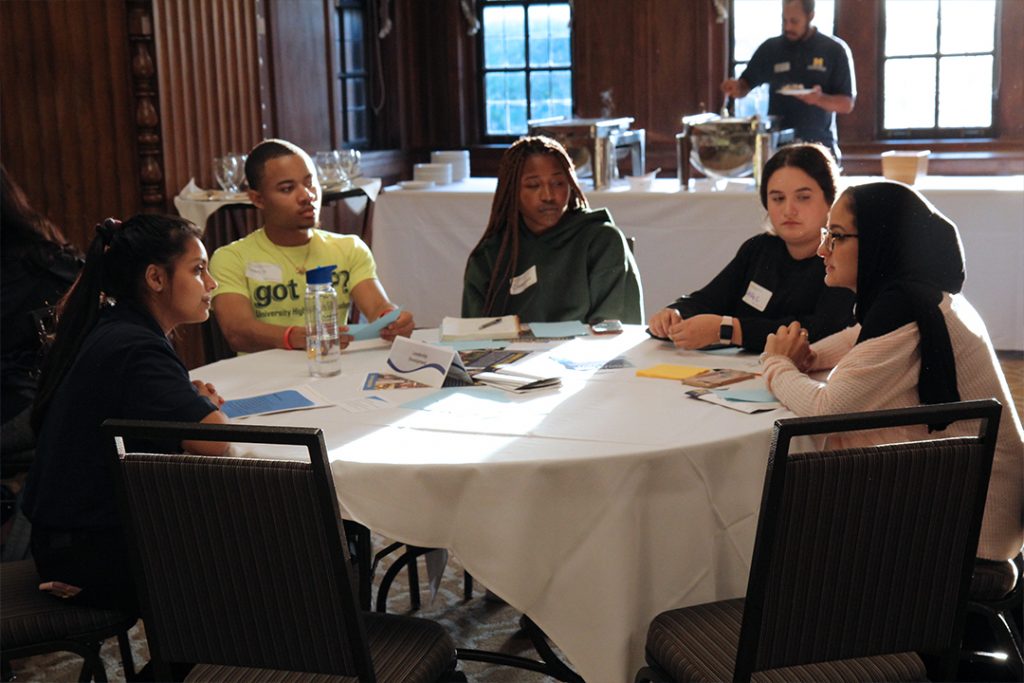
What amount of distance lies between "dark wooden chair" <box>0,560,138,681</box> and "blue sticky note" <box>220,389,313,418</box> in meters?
0.43

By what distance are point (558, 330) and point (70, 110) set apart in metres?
3.27

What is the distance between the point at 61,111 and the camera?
5.18 metres

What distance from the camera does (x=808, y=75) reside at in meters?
6.27

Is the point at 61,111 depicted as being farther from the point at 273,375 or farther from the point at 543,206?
the point at 273,375

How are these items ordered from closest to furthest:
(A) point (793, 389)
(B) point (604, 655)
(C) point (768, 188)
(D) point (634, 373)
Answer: (B) point (604, 655) → (A) point (793, 389) → (D) point (634, 373) → (C) point (768, 188)

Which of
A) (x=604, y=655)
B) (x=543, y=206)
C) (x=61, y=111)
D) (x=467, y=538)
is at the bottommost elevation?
(x=604, y=655)

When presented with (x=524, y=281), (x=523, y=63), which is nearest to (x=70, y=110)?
(x=524, y=281)

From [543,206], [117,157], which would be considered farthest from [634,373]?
[117,157]

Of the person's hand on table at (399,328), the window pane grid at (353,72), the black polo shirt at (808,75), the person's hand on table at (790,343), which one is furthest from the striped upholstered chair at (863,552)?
the window pane grid at (353,72)

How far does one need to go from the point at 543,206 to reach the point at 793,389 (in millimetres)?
1352

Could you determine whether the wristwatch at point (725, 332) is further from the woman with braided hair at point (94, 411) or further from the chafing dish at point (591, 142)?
the chafing dish at point (591, 142)

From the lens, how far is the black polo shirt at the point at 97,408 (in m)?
1.88

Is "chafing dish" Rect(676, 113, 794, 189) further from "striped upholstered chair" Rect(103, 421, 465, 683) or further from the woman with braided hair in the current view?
"striped upholstered chair" Rect(103, 421, 465, 683)

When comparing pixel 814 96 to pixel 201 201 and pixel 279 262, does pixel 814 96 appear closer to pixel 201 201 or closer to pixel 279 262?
pixel 201 201
